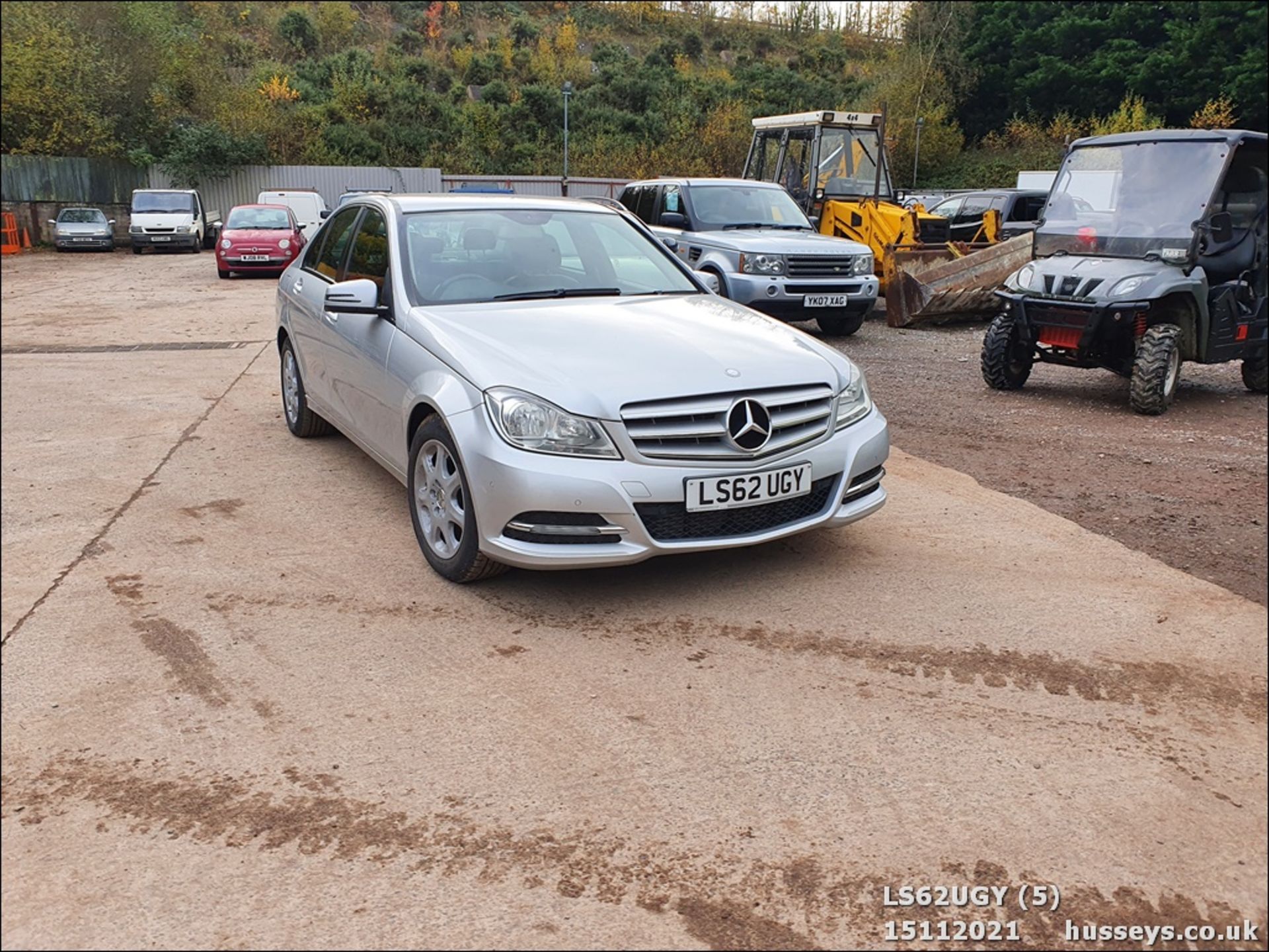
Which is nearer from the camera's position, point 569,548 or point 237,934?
point 237,934

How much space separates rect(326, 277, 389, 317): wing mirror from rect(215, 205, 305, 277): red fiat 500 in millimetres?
17537

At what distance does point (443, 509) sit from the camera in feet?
14.6

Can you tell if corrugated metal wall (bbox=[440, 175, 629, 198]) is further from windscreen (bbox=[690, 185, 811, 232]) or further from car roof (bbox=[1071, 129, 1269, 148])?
car roof (bbox=[1071, 129, 1269, 148])

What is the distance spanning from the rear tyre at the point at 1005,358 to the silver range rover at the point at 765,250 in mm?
3064

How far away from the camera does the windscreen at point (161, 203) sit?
93.1ft

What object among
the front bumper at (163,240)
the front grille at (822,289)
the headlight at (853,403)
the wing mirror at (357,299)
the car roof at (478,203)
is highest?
the car roof at (478,203)

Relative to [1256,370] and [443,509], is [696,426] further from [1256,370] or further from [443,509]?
[1256,370]

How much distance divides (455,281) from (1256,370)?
3.74m

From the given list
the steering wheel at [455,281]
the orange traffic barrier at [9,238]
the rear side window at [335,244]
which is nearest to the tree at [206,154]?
the rear side window at [335,244]

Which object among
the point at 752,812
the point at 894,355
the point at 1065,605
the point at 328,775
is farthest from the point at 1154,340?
the point at 328,775

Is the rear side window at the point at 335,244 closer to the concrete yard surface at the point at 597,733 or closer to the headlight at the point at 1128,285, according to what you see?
the concrete yard surface at the point at 597,733

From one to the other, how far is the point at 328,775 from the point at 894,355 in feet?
31.2

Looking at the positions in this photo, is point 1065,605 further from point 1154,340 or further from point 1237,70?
point 1154,340

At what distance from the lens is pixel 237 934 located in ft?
7.41
